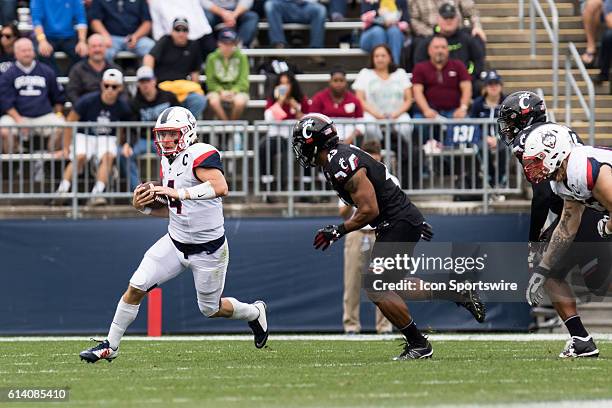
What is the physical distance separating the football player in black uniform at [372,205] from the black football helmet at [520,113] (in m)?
0.95

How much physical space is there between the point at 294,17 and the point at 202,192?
889 cm

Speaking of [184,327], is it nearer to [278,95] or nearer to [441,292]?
[278,95]

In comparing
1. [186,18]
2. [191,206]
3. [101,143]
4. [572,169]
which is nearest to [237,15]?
[186,18]

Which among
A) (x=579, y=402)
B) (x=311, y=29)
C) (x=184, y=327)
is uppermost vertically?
(x=311, y=29)

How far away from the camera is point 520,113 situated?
405 inches

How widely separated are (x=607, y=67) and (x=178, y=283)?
251 inches

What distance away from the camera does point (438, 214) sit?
15617 millimetres

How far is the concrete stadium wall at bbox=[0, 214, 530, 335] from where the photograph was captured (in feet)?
51.0

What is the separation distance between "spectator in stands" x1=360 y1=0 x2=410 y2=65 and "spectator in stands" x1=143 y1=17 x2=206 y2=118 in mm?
2262

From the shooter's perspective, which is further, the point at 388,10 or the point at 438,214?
the point at 388,10

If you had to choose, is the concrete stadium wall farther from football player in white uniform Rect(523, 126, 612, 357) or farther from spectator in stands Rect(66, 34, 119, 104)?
football player in white uniform Rect(523, 126, 612, 357)

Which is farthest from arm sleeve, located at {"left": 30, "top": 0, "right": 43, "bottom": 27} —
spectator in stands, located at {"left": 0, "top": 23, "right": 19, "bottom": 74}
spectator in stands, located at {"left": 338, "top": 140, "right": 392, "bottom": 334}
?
spectator in stands, located at {"left": 338, "top": 140, "right": 392, "bottom": 334}

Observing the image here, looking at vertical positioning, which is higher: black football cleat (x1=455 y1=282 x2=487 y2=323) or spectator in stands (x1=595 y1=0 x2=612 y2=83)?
spectator in stands (x1=595 y1=0 x2=612 y2=83)

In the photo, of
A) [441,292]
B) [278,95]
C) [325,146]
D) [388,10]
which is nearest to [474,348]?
[441,292]
